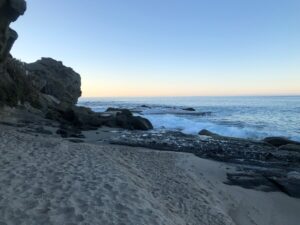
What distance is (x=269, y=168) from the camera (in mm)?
14797

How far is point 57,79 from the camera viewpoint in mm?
43094

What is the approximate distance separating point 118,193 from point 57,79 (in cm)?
3690

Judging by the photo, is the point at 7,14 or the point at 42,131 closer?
the point at 42,131

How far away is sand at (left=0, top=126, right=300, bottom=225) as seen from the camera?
6699mm

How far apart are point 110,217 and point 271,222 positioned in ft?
16.6

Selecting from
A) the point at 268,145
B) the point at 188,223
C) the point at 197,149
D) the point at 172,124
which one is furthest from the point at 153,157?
the point at 172,124

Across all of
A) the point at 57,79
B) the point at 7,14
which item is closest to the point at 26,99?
the point at 7,14

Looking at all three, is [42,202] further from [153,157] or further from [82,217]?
[153,157]

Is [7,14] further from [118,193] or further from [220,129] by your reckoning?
[220,129]

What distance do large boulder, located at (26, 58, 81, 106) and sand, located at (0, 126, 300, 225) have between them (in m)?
26.1

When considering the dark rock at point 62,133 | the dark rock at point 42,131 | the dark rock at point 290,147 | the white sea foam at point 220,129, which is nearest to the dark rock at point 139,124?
the white sea foam at point 220,129

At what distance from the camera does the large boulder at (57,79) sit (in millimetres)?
39781

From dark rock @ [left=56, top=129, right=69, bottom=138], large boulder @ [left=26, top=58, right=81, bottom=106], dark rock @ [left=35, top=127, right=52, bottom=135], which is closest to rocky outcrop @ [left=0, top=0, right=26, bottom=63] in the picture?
dark rock @ [left=35, top=127, right=52, bottom=135]

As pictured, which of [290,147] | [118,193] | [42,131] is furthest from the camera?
[290,147]
